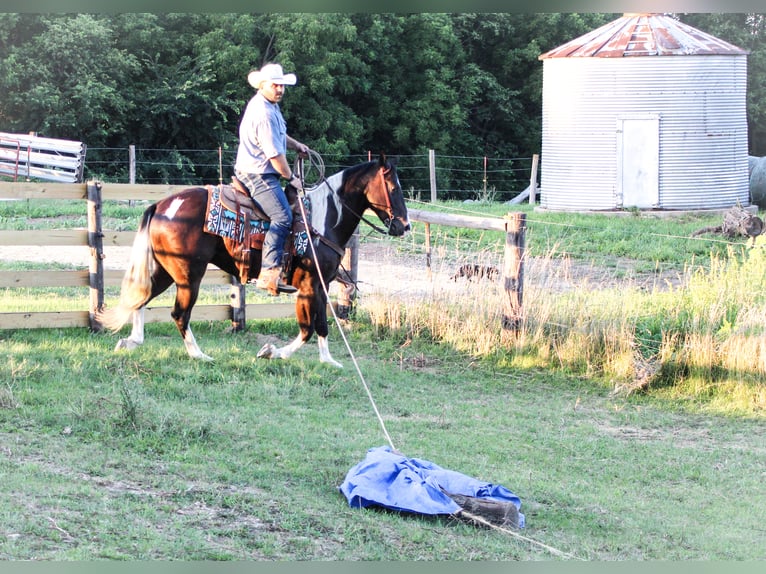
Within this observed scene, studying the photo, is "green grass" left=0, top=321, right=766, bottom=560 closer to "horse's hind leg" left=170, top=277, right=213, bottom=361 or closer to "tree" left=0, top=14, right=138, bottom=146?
"horse's hind leg" left=170, top=277, right=213, bottom=361

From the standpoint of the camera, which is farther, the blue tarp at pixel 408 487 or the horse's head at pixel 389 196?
the horse's head at pixel 389 196

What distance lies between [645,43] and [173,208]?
19121 mm

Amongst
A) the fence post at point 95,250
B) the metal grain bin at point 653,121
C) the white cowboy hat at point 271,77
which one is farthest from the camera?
the metal grain bin at point 653,121

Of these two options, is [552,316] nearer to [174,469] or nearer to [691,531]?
[691,531]

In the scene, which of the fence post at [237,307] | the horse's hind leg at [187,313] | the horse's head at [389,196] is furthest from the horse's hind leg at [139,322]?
the horse's head at [389,196]

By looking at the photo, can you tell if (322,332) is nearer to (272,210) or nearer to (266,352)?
(266,352)

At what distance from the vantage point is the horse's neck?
394 inches

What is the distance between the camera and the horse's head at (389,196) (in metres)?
10.0

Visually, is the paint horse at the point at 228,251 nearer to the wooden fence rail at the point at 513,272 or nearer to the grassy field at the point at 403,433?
the grassy field at the point at 403,433

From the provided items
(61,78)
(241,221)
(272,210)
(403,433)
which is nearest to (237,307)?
(241,221)

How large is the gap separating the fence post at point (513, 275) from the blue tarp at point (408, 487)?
15.3 feet

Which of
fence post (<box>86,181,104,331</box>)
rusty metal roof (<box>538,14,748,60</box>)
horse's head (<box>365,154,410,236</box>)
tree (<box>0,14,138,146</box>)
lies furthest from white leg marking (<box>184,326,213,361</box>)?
tree (<box>0,14,138,146</box>)

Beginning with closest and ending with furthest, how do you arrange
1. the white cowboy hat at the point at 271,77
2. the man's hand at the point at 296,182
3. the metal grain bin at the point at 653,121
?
the white cowboy hat at the point at 271,77, the man's hand at the point at 296,182, the metal grain bin at the point at 653,121

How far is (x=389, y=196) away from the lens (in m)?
10.0
